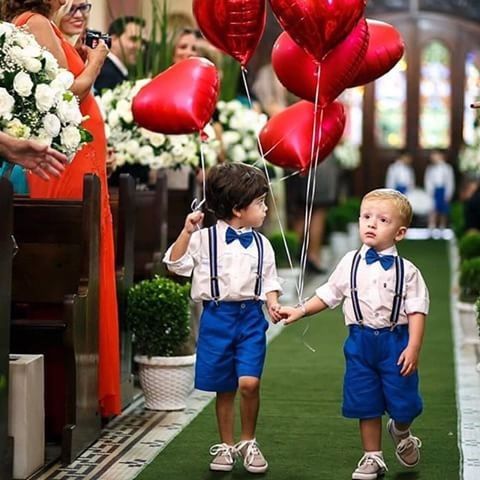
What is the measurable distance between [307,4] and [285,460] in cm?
184

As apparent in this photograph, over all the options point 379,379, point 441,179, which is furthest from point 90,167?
point 441,179

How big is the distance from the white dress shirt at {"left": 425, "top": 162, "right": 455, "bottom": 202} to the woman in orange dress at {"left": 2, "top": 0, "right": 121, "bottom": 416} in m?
17.4

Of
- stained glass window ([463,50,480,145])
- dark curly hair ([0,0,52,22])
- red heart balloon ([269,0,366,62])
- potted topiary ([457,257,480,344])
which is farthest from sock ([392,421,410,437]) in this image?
stained glass window ([463,50,480,145])

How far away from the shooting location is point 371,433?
5035 mm

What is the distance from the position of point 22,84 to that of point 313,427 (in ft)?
7.46

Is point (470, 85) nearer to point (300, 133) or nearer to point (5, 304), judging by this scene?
point (300, 133)

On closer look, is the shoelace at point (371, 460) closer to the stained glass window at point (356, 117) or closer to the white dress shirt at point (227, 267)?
the white dress shirt at point (227, 267)

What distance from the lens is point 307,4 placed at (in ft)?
17.4

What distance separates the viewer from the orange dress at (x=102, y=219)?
19.6ft

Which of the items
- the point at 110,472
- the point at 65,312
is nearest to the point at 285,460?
the point at 110,472

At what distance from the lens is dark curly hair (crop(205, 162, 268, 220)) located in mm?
5180

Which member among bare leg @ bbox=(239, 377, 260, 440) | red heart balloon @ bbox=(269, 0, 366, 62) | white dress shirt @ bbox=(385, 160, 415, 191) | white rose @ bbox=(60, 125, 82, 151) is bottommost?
bare leg @ bbox=(239, 377, 260, 440)

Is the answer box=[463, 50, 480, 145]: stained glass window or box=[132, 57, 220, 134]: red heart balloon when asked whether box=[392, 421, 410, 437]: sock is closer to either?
box=[132, 57, 220, 134]: red heart balloon

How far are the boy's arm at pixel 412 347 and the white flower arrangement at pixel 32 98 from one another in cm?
141
